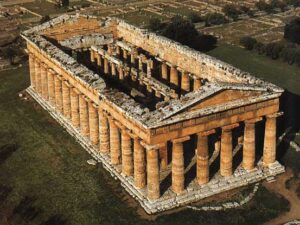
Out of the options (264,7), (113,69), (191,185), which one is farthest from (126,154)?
(264,7)

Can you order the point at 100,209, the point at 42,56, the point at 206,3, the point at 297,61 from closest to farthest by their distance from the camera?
the point at 100,209 < the point at 42,56 < the point at 297,61 < the point at 206,3

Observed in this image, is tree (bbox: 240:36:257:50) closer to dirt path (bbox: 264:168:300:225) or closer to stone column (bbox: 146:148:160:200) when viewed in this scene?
dirt path (bbox: 264:168:300:225)

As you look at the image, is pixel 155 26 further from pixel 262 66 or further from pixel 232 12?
pixel 262 66

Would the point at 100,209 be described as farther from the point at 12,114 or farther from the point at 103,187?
the point at 12,114

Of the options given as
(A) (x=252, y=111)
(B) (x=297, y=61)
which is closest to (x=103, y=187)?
(A) (x=252, y=111)

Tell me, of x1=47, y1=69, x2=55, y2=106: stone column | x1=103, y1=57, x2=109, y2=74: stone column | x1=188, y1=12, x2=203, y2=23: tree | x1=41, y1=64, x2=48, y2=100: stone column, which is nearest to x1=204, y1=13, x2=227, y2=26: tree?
x1=188, y1=12, x2=203, y2=23: tree
